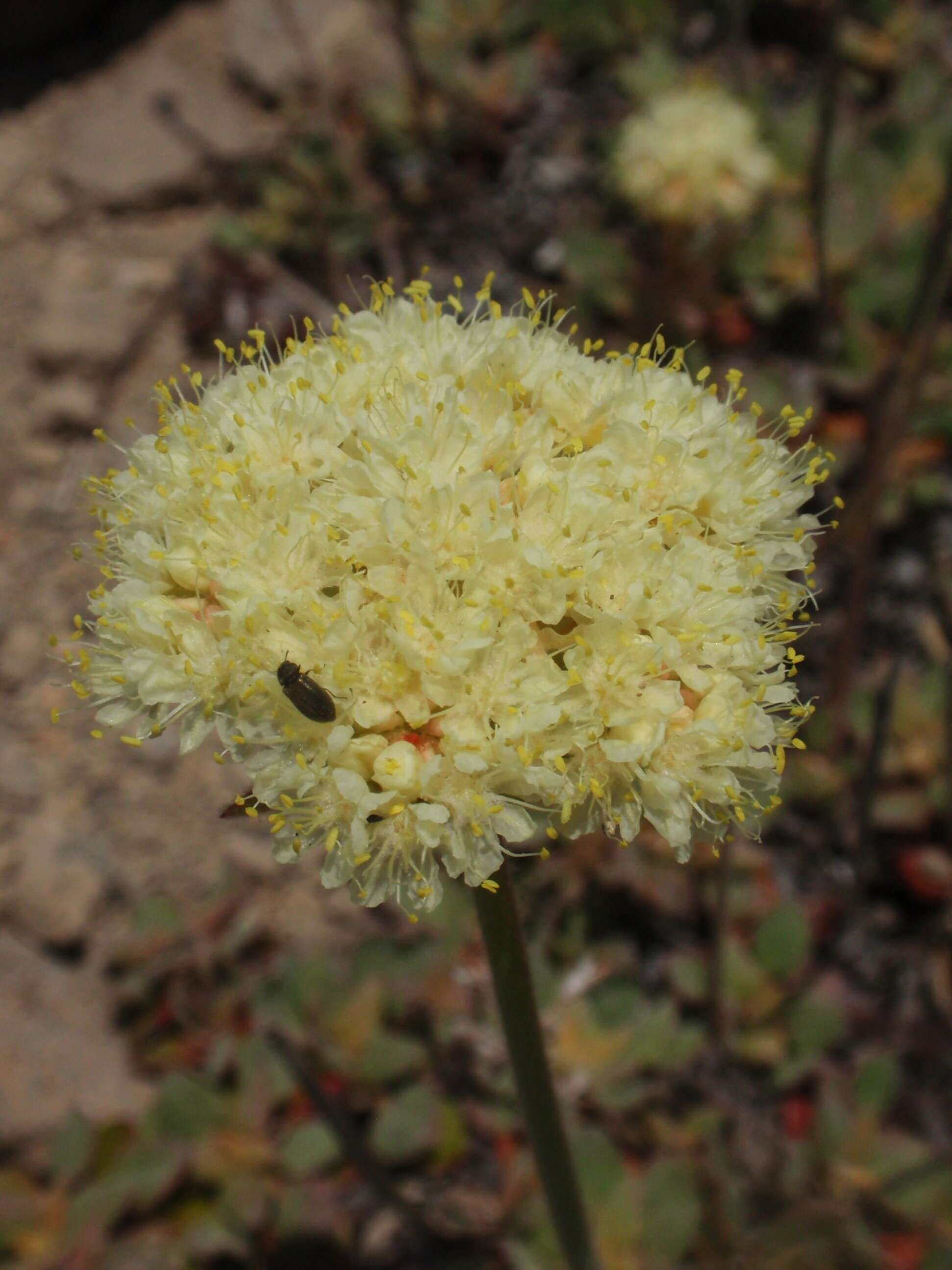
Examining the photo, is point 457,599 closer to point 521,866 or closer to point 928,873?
point 521,866

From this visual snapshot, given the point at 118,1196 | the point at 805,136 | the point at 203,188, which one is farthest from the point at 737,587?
the point at 203,188

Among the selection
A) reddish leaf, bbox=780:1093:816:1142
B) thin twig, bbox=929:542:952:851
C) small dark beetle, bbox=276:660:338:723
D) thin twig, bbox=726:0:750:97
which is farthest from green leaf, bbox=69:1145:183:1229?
thin twig, bbox=726:0:750:97

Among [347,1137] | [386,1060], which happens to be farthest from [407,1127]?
[347,1137]

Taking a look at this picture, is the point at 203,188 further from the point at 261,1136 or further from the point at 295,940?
the point at 261,1136

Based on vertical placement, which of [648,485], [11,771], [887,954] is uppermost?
[11,771]

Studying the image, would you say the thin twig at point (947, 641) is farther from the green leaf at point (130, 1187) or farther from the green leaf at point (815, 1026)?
the green leaf at point (130, 1187)

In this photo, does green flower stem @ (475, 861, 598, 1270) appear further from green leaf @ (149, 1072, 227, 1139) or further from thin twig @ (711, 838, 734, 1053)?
green leaf @ (149, 1072, 227, 1139)
